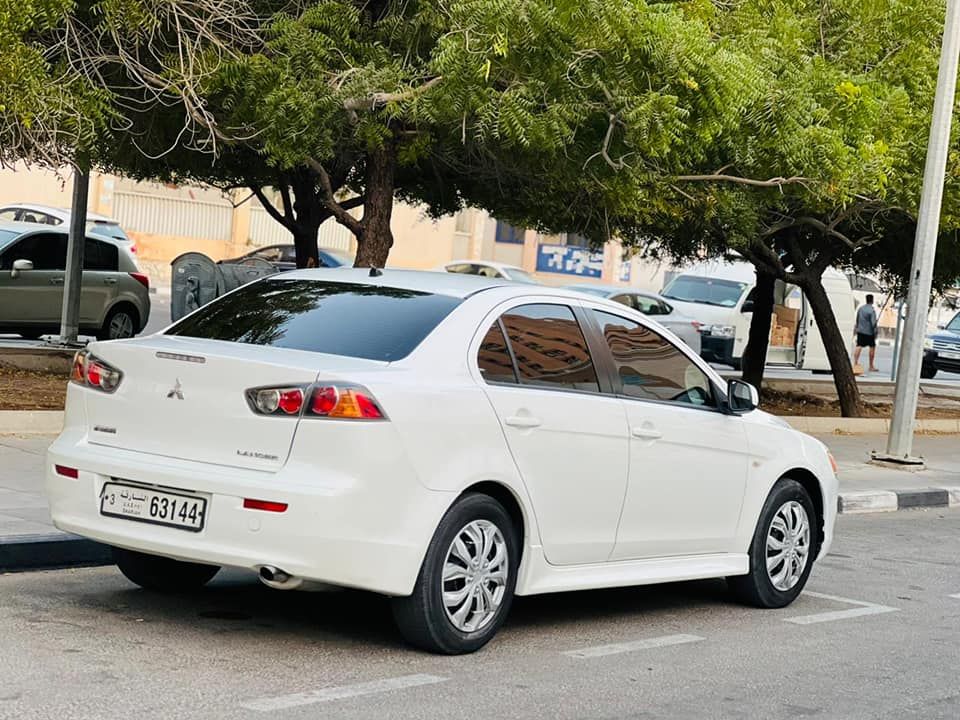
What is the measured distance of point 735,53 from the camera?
13055 millimetres

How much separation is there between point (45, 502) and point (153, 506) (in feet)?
10.6

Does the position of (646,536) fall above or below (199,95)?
below

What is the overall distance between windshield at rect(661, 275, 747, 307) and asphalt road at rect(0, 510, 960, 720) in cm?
2156

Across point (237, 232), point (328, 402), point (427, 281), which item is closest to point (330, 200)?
point (427, 281)

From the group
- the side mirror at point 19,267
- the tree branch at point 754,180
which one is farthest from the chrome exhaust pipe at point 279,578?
the side mirror at point 19,267

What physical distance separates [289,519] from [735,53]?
8.24m

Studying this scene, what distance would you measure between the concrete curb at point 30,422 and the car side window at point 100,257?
809cm

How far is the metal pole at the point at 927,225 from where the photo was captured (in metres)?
16.2

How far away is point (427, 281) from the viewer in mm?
7211

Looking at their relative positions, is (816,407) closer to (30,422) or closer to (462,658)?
(30,422)

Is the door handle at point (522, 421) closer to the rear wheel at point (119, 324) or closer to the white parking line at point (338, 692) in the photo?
the white parking line at point (338, 692)

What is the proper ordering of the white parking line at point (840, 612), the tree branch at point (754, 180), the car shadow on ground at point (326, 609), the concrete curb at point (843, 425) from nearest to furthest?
the car shadow on ground at point (326, 609), the white parking line at point (840, 612), the tree branch at point (754, 180), the concrete curb at point (843, 425)

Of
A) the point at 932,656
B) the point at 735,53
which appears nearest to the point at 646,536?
the point at 932,656

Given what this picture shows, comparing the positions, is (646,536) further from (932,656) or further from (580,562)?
(932,656)
